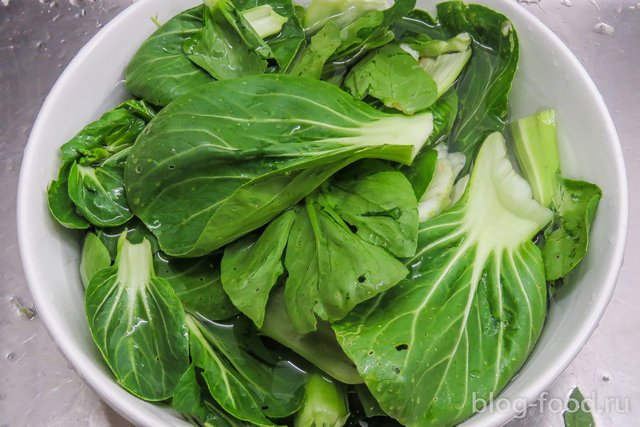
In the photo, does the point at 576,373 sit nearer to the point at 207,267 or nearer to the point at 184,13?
the point at 207,267

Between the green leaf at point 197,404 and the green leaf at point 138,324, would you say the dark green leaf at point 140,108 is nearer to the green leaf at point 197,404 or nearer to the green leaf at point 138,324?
the green leaf at point 138,324

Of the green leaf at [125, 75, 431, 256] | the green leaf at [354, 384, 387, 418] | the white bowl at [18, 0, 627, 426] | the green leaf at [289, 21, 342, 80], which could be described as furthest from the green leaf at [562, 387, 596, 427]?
the green leaf at [289, 21, 342, 80]

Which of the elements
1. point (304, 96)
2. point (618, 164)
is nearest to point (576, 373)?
point (618, 164)

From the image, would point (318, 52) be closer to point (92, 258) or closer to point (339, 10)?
point (339, 10)

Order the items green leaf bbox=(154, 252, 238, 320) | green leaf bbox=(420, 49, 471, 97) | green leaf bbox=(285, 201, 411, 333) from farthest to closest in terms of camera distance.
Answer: green leaf bbox=(420, 49, 471, 97) < green leaf bbox=(154, 252, 238, 320) < green leaf bbox=(285, 201, 411, 333)

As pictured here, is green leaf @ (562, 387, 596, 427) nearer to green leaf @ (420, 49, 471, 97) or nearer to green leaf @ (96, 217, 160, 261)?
green leaf @ (420, 49, 471, 97)

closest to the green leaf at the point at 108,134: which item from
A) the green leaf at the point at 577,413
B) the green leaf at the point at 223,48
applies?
the green leaf at the point at 223,48
